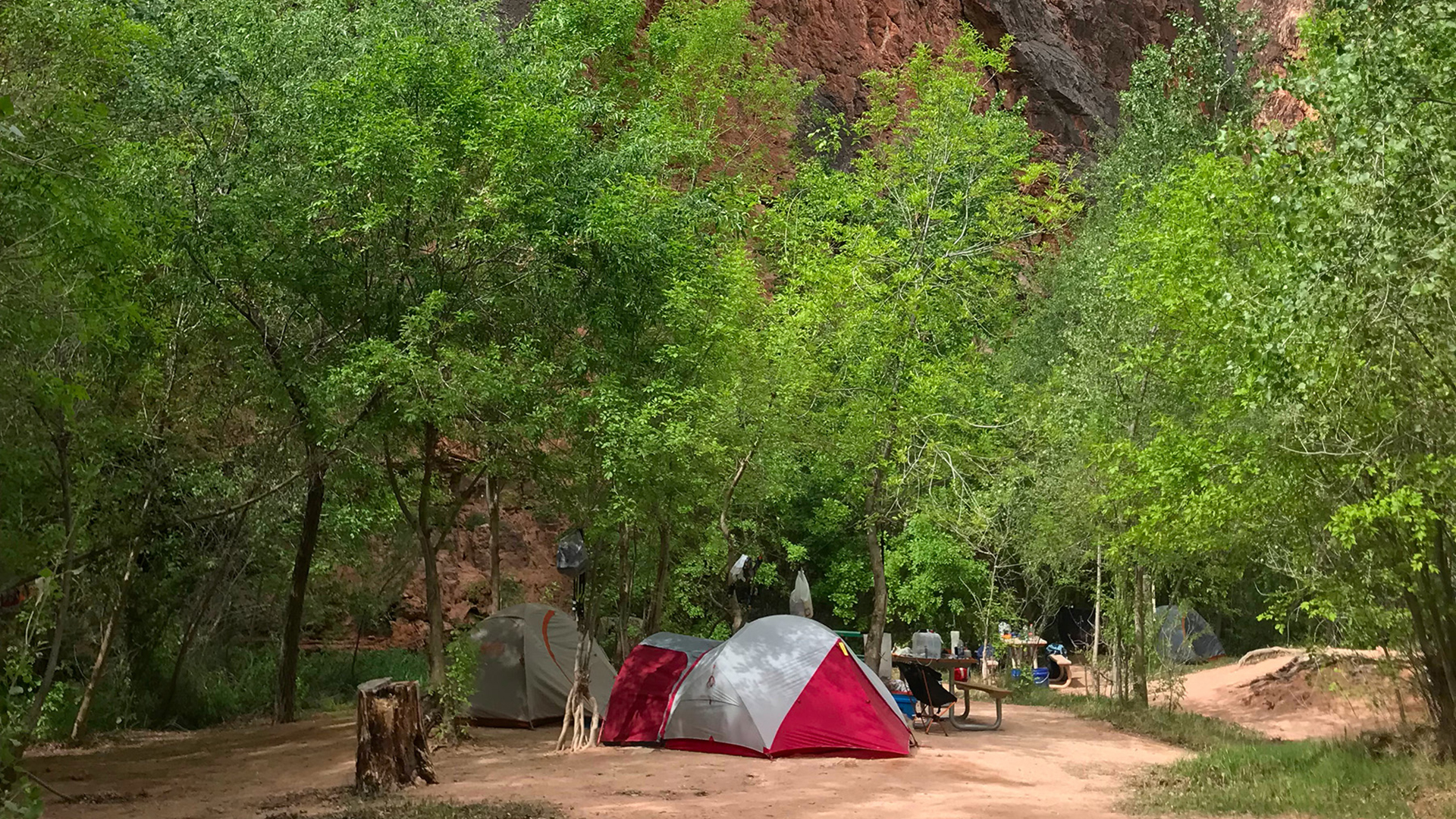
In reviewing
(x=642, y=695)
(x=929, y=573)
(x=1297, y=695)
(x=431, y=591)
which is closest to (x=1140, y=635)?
(x=1297, y=695)

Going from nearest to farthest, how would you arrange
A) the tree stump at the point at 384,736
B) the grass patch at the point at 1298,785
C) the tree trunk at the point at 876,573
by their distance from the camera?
the grass patch at the point at 1298,785 → the tree stump at the point at 384,736 → the tree trunk at the point at 876,573

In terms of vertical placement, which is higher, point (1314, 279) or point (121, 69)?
point (121, 69)

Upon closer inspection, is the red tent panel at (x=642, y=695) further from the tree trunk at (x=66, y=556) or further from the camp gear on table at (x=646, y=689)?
the tree trunk at (x=66, y=556)

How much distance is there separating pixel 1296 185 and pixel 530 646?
12.1 m

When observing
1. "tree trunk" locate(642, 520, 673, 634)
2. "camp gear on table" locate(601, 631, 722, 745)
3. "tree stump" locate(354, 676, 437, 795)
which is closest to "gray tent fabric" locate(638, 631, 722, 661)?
"camp gear on table" locate(601, 631, 722, 745)

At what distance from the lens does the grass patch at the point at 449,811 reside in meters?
9.92

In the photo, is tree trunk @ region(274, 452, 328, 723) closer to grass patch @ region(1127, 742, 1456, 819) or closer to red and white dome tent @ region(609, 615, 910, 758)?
red and white dome tent @ region(609, 615, 910, 758)

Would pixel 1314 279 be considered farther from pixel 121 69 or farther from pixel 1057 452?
pixel 1057 452

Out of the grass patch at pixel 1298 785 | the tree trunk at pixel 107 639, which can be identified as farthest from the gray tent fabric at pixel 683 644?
the tree trunk at pixel 107 639

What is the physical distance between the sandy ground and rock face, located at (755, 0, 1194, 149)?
22996mm

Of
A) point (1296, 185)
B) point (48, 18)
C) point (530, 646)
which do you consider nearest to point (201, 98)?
point (48, 18)

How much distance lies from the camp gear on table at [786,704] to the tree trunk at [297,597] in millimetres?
5861

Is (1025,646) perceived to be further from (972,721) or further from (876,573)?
(972,721)

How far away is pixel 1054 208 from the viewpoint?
25.1m
